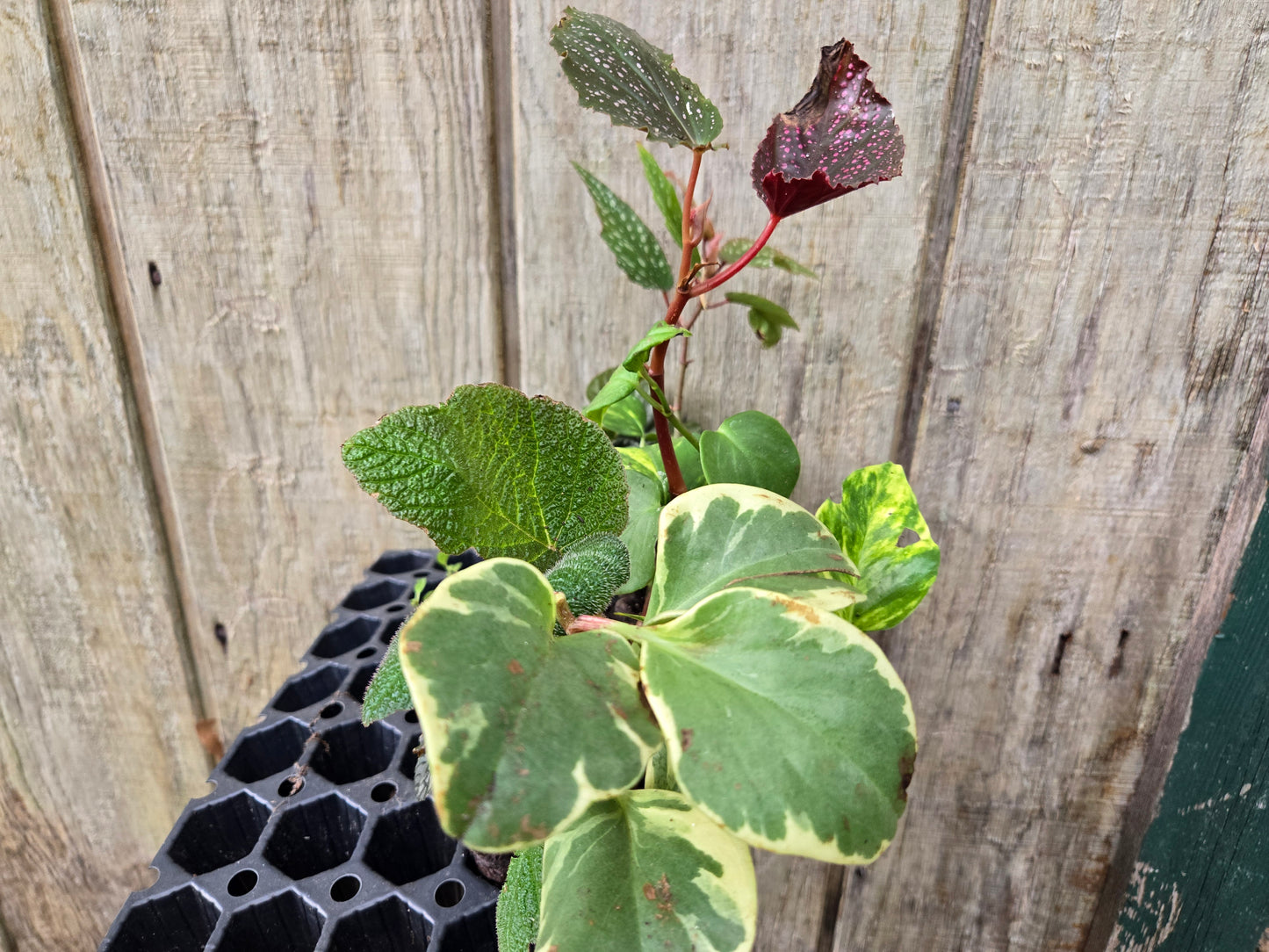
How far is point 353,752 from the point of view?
52 cm

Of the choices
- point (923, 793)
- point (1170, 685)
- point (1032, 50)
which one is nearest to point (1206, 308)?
point (1032, 50)

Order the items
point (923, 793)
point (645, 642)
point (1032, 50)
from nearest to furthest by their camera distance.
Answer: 1. point (645, 642)
2. point (1032, 50)
3. point (923, 793)

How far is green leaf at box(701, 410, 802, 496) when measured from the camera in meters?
0.46

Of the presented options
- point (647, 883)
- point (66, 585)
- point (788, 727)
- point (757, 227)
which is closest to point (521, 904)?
point (647, 883)

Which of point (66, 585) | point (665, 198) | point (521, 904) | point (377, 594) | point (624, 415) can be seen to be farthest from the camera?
point (66, 585)

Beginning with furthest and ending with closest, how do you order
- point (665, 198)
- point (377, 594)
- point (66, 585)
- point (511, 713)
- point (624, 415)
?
point (66, 585), point (377, 594), point (624, 415), point (665, 198), point (511, 713)

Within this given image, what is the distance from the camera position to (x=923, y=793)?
2.58 ft

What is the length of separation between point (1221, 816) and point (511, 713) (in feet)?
2.77

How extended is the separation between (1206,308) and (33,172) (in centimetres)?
101

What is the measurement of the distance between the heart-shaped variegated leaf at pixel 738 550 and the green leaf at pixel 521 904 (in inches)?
5.3

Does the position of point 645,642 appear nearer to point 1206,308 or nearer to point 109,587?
point 1206,308

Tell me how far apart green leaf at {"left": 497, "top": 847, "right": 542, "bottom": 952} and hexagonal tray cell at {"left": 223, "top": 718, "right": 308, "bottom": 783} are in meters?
0.26

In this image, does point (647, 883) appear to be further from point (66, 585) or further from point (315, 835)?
point (66, 585)

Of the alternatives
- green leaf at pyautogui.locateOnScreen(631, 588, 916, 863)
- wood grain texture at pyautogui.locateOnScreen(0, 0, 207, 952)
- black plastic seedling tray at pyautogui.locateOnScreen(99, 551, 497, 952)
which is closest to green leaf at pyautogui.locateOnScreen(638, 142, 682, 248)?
green leaf at pyautogui.locateOnScreen(631, 588, 916, 863)
